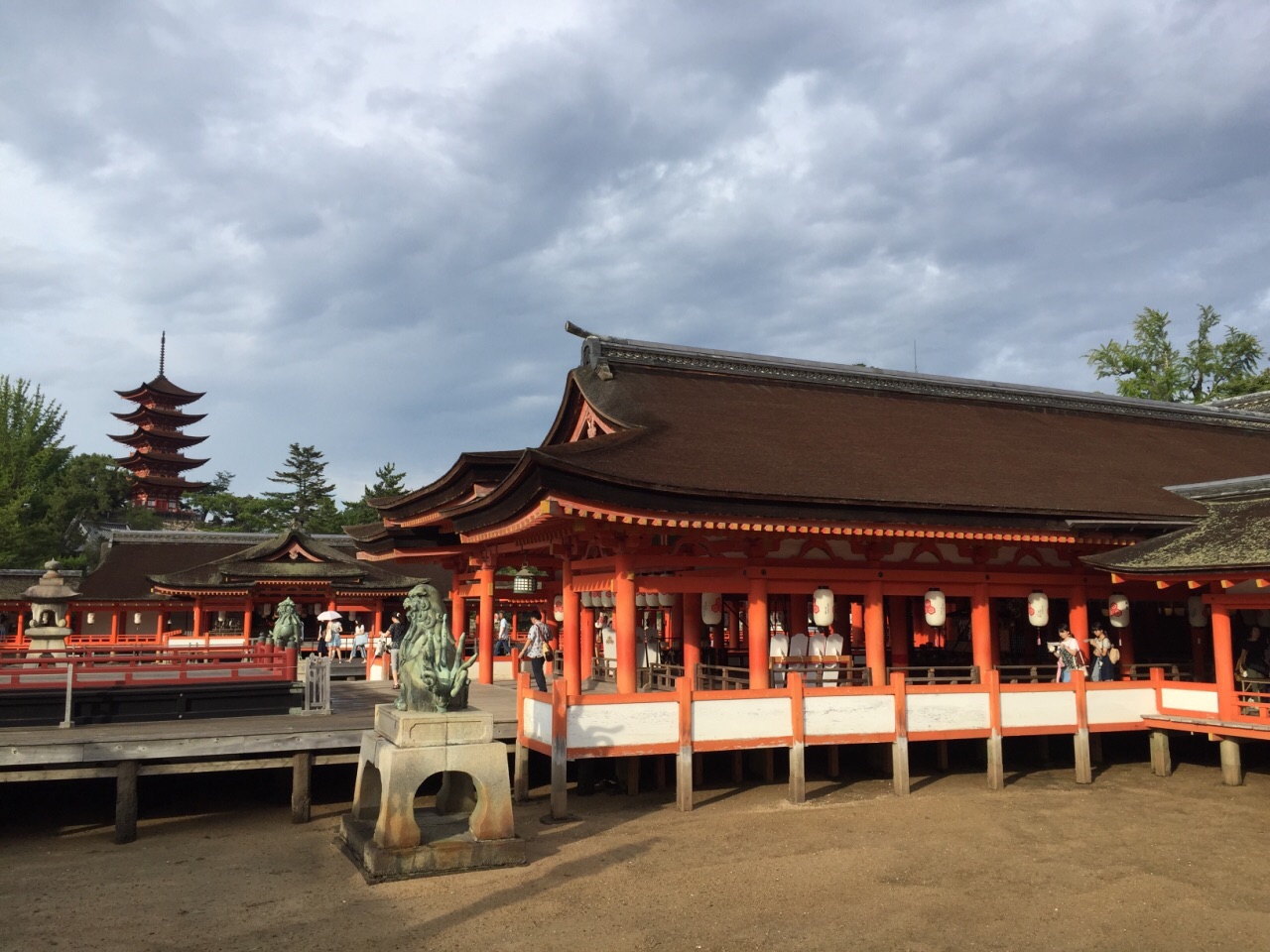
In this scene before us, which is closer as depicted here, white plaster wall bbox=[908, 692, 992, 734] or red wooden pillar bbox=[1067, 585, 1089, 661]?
white plaster wall bbox=[908, 692, 992, 734]

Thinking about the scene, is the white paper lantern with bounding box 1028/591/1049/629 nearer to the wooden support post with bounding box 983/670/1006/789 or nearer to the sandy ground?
the wooden support post with bounding box 983/670/1006/789

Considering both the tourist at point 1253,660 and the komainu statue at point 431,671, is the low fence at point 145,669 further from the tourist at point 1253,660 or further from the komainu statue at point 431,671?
the tourist at point 1253,660

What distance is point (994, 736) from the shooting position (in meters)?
16.1

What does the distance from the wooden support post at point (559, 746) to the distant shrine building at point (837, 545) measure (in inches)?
6.7

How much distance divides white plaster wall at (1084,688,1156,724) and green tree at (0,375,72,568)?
48.4m

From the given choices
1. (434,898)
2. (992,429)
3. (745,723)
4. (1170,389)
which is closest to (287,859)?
(434,898)

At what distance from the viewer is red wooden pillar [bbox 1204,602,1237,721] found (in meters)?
15.6

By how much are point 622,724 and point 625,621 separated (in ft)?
6.33

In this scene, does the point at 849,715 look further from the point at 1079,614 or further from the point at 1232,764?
the point at 1232,764

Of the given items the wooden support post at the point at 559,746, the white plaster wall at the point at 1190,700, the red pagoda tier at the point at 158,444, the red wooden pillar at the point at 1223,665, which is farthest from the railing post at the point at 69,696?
the red pagoda tier at the point at 158,444

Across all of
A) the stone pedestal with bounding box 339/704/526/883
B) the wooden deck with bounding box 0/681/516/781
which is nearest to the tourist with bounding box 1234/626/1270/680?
the wooden deck with bounding box 0/681/516/781

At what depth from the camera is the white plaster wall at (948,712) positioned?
51.6 feet

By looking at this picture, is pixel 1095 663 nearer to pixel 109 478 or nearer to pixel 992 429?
pixel 992 429

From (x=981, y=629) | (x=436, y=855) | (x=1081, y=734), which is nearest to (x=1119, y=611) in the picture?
(x=981, y=629)
